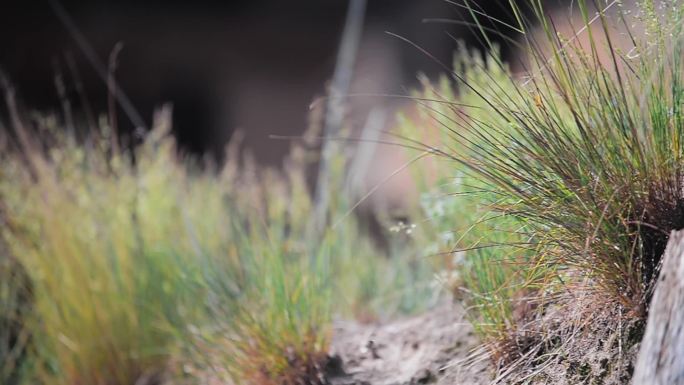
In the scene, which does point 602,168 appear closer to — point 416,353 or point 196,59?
point 416,353

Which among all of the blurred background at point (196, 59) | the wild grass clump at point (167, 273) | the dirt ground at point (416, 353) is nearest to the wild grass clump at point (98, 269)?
the wild grass clump at point (167, 273)

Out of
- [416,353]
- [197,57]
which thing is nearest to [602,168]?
[416,353]

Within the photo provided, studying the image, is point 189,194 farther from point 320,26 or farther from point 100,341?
point 320,26

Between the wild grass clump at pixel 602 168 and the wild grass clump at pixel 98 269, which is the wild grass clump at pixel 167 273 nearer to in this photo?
the wild grass clump at pixel 98 269

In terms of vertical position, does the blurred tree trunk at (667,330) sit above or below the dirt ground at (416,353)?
below

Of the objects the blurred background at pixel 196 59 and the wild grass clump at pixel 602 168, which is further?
the blurred background at pixel 196 59

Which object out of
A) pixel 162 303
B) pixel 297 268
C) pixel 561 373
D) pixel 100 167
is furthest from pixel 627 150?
pixel 100 167
